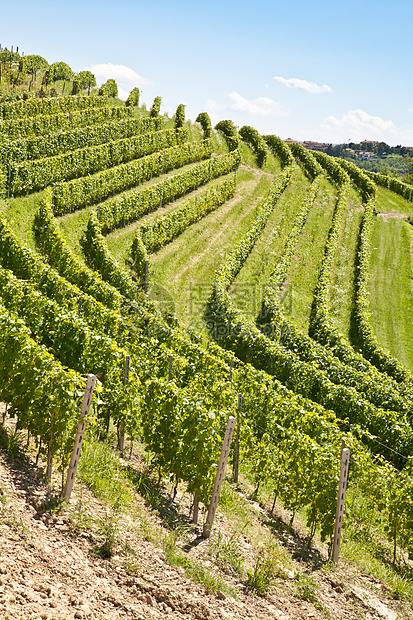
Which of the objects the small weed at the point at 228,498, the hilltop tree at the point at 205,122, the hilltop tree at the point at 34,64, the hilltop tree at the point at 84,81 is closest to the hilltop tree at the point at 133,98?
the hilltop tree at the point at 84,81

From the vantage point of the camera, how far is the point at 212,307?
952 inches

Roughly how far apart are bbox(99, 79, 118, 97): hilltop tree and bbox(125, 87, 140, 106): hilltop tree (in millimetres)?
3004

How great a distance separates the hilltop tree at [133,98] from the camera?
60.7 metres

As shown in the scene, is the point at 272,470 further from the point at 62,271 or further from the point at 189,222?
the point at 189,222

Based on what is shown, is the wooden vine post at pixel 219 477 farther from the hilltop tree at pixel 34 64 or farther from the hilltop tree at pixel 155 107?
the hilltop tree at pixel 34 64

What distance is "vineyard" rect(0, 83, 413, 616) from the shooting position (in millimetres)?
9688

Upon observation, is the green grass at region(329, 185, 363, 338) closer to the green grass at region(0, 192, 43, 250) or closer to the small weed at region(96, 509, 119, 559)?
the green grass at region(0, 192, 43, 250)

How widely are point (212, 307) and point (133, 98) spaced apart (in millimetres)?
46348

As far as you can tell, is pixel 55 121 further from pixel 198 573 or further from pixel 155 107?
pixel 198 573

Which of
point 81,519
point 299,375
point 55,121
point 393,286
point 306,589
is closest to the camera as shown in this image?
point 81,519

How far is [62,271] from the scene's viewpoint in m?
20.5

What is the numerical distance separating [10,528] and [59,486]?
1.56 m

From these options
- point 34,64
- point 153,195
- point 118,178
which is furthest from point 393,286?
point 34,64

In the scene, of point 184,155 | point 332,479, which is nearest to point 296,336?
point 332,479
